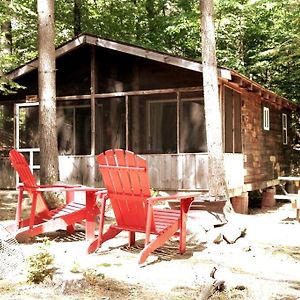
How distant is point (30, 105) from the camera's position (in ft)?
42.3

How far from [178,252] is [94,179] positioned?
21.0 feet

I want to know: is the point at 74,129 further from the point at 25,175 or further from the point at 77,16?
the point at 77,16

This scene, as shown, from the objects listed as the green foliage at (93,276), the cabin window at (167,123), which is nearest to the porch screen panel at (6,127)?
the cabin window at (167,123)

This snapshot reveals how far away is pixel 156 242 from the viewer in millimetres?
4949

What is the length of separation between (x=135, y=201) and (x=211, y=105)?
3.99 meters

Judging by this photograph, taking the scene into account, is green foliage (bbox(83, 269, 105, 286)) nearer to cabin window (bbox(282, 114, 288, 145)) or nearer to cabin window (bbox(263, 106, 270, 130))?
cabin window (bbox(263, 106, 270, 130))

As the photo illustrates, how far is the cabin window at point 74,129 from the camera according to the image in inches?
489

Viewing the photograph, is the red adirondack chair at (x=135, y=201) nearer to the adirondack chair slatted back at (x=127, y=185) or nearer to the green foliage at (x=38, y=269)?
the adirondack chair slatted back at (x=127, y=185)

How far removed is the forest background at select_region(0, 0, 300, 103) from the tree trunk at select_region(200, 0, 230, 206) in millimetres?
6085

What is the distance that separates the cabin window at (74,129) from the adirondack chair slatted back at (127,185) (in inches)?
283

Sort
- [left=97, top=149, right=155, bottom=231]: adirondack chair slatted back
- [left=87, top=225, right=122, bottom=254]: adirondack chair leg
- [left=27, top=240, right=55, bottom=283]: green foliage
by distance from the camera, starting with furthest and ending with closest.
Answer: [left=87, top=225, right=122, bottom=254]: adirondack chair leg < [left=97, top=149, right=155, bottom=231]: adirondack chair slatted back < [left=27, top=240, right=55, bottom=283]: green foliage

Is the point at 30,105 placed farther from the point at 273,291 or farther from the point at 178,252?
the point at 273,291

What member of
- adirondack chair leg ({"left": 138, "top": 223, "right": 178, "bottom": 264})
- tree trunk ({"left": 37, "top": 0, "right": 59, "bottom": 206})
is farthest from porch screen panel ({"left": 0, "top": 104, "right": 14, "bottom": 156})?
adirondack chair leg ({"left": 138, "top": 223, "right": 178, "bottom": 264})

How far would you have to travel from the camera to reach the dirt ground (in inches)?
146
